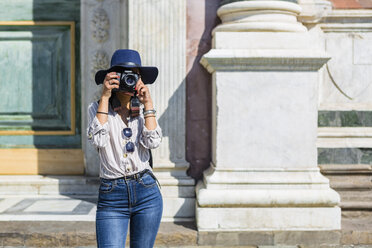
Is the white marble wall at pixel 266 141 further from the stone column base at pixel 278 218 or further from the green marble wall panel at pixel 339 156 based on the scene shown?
the green marble wall panel at pixel 339 156

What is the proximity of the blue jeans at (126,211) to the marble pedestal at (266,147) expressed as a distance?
169cm

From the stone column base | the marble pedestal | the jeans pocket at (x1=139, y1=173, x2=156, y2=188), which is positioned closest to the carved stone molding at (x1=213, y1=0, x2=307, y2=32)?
the marble pedestal

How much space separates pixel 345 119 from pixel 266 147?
1.21m

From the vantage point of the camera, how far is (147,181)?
2598 mm

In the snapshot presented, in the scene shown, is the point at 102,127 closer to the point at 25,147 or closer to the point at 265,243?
the point at 265,243

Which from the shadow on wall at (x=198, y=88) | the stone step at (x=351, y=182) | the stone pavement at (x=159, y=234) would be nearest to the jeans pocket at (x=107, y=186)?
the stone pavement at (x=159, y=234)

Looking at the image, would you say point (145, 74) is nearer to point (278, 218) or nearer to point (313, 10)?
point (278, 218)

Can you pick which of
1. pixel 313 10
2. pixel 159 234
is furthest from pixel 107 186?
pixel 313 10

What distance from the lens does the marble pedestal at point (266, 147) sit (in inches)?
167

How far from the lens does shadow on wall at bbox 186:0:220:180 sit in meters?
4.73

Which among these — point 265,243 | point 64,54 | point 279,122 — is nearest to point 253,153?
point 279,122

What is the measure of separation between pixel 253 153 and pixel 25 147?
2.87 m

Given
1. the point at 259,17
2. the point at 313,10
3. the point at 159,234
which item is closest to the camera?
the point at 159,234

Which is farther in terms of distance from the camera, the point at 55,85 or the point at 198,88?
the point at 55,85
